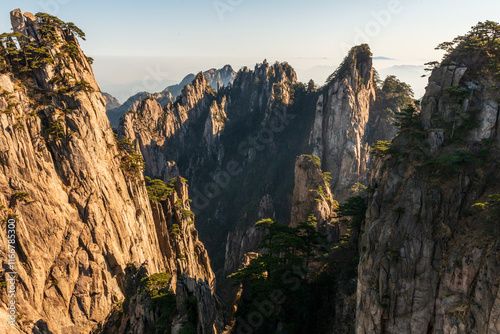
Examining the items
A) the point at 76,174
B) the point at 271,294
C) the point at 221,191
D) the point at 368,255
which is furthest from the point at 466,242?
the point at 221,191

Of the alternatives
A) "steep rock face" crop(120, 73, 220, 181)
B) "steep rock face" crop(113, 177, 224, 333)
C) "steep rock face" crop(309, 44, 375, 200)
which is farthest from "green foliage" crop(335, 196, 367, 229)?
"steep rock face" crop(120, 73, 220, 181)

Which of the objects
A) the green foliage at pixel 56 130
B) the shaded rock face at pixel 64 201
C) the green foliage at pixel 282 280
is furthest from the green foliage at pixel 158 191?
the green foliage at pixel 282 280

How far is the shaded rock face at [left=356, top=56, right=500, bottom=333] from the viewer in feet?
68.6

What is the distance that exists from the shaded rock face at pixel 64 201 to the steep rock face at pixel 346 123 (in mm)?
56914

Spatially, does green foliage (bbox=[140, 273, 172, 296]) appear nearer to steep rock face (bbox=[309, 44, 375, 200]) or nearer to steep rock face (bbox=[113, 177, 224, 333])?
steep rock face (bbox=[113, 177, 224, 333])

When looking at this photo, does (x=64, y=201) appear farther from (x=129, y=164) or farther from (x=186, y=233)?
(x=186, y=233)

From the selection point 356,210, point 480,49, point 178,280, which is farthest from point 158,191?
point 480,49

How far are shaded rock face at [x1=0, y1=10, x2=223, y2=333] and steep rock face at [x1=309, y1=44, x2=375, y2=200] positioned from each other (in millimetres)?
56914

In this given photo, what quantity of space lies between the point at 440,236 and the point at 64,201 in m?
35.9

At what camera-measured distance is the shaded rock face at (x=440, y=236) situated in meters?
20.9

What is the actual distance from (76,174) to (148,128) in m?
80.9

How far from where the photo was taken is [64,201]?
29.1m

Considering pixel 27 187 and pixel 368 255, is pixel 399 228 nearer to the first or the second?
pixel 368 255

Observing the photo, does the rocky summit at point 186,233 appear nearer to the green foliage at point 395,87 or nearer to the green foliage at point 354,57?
the green foliage at point 354,57
